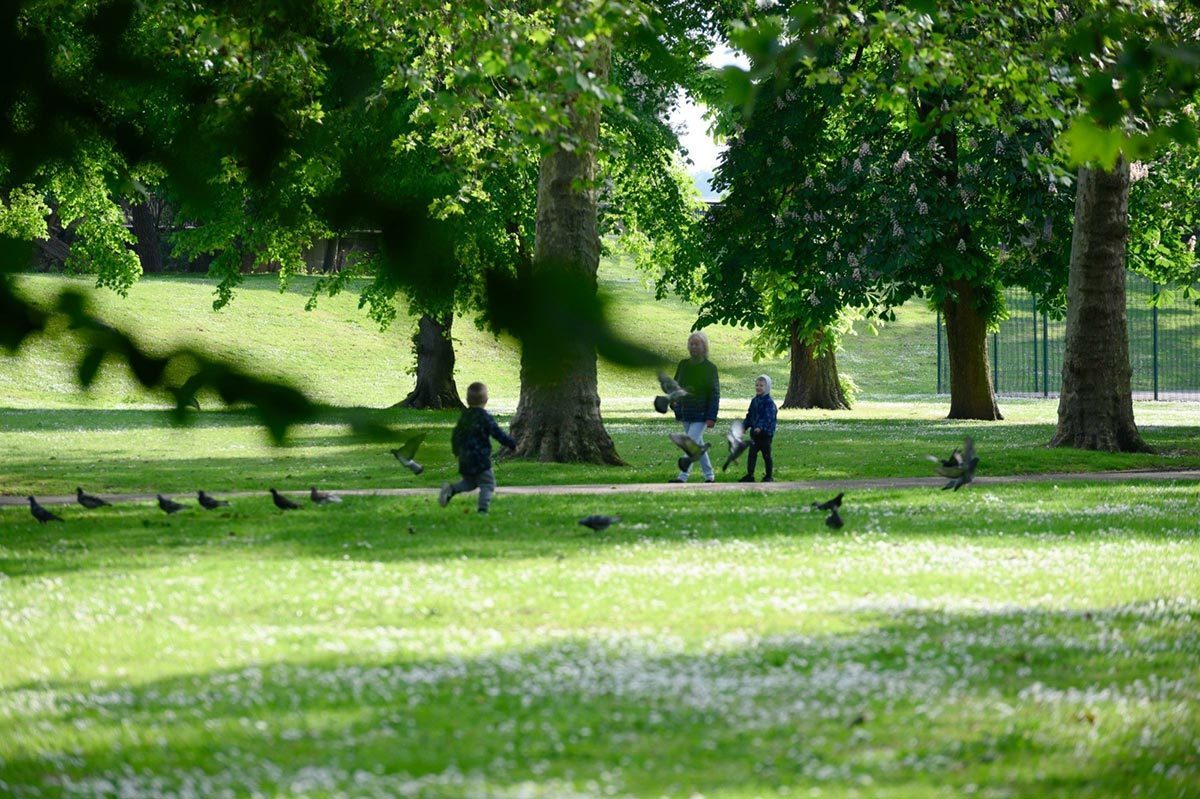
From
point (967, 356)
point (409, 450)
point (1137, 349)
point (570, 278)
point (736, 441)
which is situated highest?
point (1137, 349)

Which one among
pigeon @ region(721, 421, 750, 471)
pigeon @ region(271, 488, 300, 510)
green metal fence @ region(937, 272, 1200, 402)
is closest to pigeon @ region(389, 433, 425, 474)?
pigeon @ region(721, 421, 750, 471)

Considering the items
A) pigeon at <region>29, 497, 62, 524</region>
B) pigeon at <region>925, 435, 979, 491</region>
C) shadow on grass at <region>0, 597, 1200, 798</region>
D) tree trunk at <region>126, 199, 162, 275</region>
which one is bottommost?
shadow on grass at <region>0, 597, 1200, 798</region>

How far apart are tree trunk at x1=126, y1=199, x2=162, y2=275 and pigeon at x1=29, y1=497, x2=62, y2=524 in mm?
12861

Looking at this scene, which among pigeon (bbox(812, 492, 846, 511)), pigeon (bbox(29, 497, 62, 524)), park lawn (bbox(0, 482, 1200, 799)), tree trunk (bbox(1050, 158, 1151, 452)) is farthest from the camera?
tree trunk (bbox(1050, 158, 1151, 452))

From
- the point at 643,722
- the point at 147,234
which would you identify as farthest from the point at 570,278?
the point at 643,722

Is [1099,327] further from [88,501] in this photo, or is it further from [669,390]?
[669,390]

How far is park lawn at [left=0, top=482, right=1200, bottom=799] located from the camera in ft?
18.5

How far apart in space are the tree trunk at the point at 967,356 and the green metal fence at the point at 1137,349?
2305cm

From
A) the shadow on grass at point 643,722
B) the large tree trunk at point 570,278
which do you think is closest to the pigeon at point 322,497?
the large tree trunk at point 570,278

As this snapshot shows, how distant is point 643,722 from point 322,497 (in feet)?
32.2

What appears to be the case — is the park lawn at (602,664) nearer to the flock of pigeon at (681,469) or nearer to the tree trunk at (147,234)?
the flock of pigeon at (681,469)

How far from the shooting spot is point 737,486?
1841cm

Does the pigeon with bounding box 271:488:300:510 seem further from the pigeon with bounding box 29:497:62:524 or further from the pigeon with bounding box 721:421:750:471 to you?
the pigeon with bounding box 721:421:750:471

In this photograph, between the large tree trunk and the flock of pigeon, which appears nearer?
the large tree trunk
